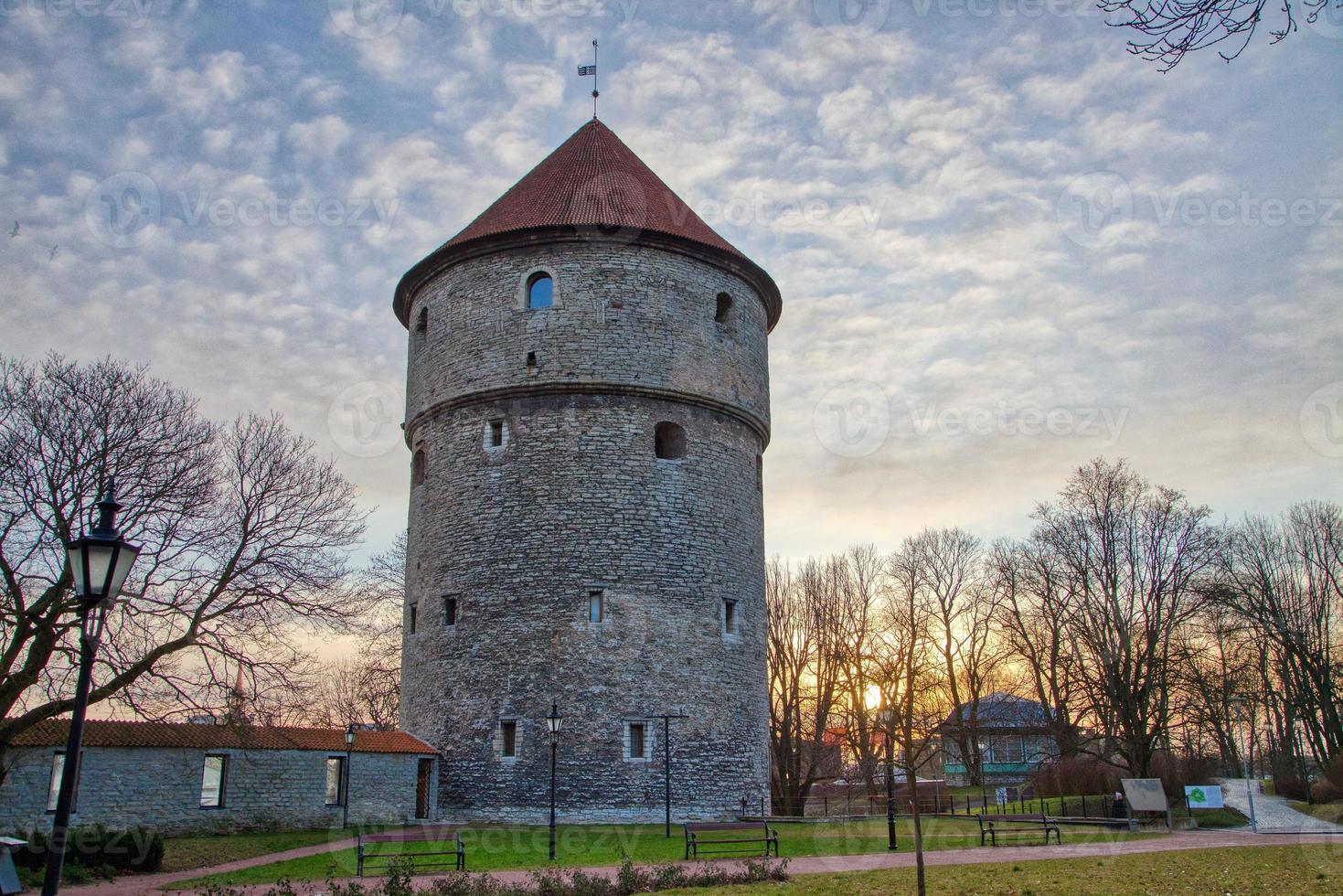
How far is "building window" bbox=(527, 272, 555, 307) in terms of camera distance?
22.0 metres

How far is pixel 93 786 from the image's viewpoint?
1659 cm

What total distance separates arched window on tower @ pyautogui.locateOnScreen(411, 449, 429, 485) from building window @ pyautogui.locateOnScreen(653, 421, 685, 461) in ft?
16.8

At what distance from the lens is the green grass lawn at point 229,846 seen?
582 inches

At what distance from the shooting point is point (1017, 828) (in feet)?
63.6

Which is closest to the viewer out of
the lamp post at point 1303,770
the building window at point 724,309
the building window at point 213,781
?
the building window at point 213,781

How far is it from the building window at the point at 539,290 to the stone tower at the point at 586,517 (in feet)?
0.19

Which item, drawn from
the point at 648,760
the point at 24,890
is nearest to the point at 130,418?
the point at 24,890

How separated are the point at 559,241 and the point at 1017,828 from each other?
47.4ft

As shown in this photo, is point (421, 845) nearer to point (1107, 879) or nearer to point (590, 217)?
point (1107, 879)

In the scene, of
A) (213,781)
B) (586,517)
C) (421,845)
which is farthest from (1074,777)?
(213,781)

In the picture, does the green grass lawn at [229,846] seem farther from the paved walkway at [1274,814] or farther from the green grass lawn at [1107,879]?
the paved walkway at [1274,814]

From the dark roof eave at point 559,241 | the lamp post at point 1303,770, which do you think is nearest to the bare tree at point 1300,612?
the lamp post at point 1303,770

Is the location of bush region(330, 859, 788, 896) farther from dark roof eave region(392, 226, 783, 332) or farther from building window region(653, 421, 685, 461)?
dark roof eave region(392, 226, 783, 332)

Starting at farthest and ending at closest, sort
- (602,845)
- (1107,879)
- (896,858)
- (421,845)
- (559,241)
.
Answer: (559,241) → (602,845) → (421,845) → (896,858) → (1107,879)
